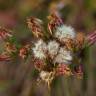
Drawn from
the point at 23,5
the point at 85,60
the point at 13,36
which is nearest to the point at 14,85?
the point at 23,5

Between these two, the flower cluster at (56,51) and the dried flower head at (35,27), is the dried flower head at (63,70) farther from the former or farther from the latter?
the dried flower head at (35,27)

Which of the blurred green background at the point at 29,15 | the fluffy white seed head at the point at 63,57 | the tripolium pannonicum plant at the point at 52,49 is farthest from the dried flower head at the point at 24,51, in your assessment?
the blurred green background at the point at 29,15

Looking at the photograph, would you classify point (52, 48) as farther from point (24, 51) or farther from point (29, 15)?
point (29, 15)

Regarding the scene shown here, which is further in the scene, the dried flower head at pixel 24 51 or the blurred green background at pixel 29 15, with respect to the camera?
the blurred green background at pixel 29 15

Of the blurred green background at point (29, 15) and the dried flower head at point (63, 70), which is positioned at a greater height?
the blurred green background at point (29, 15)

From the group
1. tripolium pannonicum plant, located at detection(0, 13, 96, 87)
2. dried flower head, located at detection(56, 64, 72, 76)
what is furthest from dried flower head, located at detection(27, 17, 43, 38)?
dried flower head, located at detection(56, 64, 72, 76)

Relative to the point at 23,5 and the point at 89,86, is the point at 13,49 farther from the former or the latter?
the point at 23,5

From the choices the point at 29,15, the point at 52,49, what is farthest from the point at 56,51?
the point at 29,15

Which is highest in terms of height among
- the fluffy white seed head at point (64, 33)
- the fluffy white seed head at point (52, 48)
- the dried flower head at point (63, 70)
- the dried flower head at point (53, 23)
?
the dried flower head at point (53, 23)
